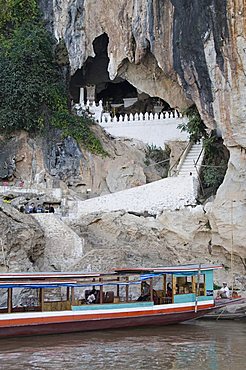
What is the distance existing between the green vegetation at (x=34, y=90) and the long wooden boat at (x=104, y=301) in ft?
35.5

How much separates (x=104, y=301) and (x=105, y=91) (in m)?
20.2

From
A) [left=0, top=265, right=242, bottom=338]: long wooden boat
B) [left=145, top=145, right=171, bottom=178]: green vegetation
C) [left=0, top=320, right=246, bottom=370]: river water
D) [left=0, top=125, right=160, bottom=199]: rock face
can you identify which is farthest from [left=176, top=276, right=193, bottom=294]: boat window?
[left=145, top=145, right=171, bottom=178]: green vegetation

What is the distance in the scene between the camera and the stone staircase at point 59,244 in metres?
22.4

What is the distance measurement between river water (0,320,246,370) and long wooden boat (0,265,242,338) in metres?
0.29

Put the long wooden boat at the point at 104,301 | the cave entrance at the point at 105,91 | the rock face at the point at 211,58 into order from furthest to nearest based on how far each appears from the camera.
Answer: the cave entrance at the point at 105,91
the rock face at the point at 211,58
the long wooden boat at the point at 104,301

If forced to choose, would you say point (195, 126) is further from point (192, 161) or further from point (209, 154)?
point (192, 161)

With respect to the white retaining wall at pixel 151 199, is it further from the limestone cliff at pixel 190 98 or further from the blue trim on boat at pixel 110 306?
the blue trim on boat at pixel 110 306

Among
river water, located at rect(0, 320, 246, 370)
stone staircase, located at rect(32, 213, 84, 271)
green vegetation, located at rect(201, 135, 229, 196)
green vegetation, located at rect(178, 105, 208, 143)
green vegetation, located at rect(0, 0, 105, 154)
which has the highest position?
green vegetation, located at rect(0, 0, 105, 154)

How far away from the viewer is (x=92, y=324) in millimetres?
17047

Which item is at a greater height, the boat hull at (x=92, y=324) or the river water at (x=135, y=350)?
the boat hull at (x=92, y=324)

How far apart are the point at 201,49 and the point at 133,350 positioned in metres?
11.1

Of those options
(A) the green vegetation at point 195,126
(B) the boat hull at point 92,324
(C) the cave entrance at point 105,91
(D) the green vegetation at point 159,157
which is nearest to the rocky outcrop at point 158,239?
(B) the boat hull at point 92,324

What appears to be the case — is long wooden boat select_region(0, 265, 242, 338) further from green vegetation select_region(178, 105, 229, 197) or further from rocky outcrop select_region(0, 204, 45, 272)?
green vegetation select_region(178, 105, 229, 197)

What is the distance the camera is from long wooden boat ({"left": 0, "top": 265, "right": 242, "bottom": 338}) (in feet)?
52.9
